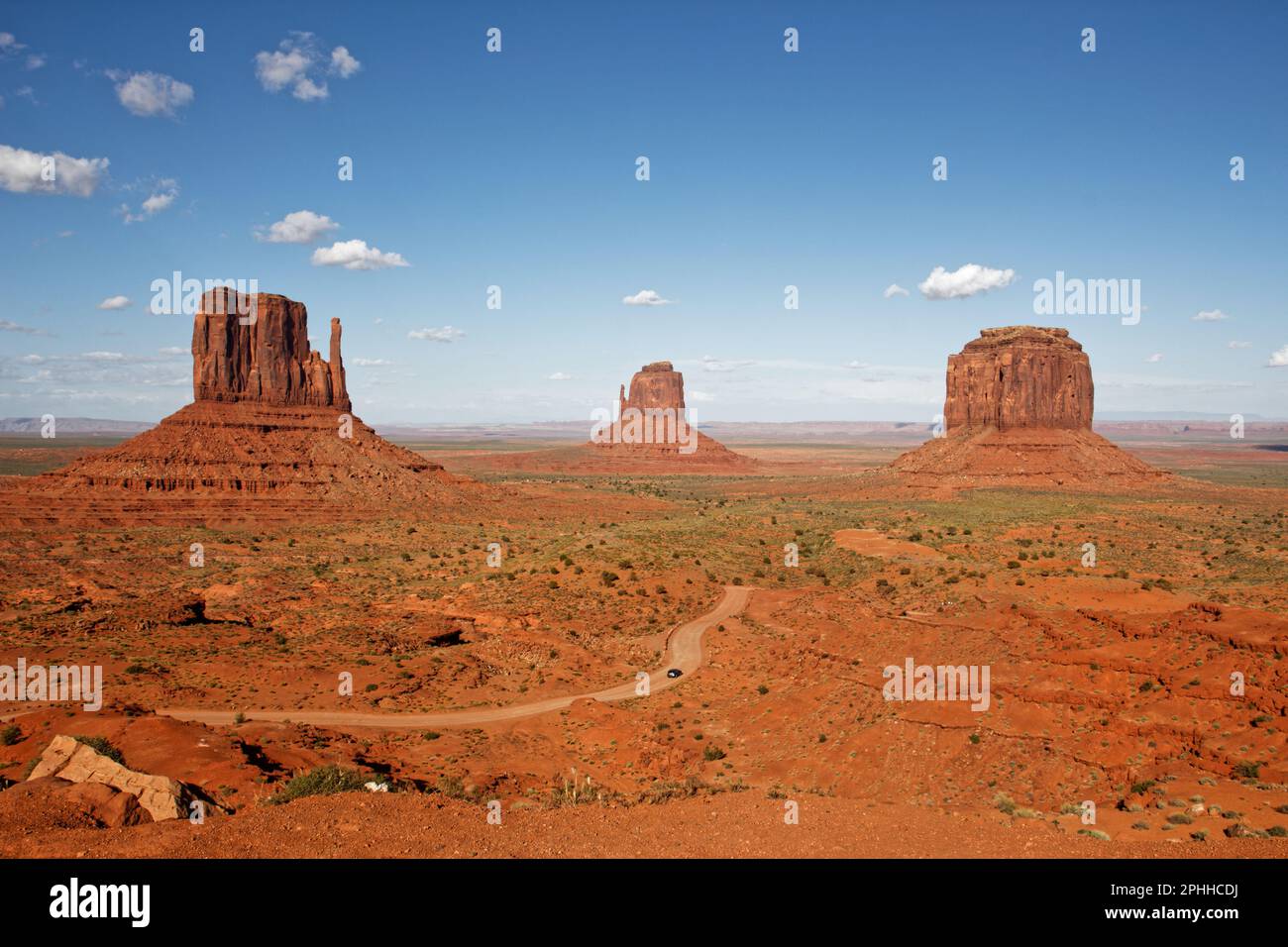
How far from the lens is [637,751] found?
2314 cm

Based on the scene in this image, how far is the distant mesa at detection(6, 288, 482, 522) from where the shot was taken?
74.2 m

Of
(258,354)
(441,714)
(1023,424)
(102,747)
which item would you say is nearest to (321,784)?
(102,747)

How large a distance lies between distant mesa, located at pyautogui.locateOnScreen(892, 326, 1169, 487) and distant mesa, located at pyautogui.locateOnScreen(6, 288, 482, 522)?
231 ft

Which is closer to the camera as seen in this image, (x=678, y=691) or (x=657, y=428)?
(x=678, y=691)

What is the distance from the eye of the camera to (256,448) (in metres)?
81.8

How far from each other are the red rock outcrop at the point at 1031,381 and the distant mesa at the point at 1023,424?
14 cm

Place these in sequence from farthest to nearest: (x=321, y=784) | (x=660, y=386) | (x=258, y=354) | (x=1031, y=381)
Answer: (x=660, y=386), (x=1031, y=381), (x=258, y=354), (x=321, y=784)

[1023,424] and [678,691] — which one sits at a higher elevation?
[1023,424]

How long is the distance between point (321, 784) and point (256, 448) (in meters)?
75.9

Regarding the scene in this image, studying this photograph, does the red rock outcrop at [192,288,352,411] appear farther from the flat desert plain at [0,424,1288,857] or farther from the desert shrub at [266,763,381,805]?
the desert shrub at [266,763,381,805]

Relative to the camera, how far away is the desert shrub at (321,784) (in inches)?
595

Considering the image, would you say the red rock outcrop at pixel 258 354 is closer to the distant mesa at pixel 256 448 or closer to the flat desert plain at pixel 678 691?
the distant mesa at pixel 256 448

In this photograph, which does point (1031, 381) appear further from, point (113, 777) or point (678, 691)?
point (113, 777)
